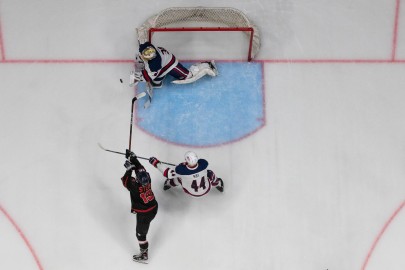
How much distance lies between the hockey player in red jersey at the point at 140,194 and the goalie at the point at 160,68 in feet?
2.61

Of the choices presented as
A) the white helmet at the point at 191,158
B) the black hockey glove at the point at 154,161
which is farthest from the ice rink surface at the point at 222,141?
the white helmet at the point at 191,158

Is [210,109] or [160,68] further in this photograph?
[210,109]

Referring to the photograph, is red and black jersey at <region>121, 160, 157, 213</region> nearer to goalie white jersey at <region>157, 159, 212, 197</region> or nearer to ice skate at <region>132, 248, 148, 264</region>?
goalie white jersey at <region>157, 159, 212, 197</region>

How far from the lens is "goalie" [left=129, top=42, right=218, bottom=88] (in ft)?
24.6

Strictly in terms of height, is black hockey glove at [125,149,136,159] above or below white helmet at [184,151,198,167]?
above

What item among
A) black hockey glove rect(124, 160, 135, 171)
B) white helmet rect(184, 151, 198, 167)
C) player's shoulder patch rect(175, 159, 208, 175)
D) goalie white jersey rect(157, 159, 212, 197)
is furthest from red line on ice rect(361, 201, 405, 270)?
black hockey glove rect(124, 160, 135, 171)

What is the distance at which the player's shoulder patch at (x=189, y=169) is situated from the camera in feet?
23.6

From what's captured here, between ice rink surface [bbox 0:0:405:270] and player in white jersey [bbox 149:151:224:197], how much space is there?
11.3 inches

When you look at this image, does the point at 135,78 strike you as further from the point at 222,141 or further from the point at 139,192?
the point at 139,192

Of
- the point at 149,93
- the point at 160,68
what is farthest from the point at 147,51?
the point at 149,93

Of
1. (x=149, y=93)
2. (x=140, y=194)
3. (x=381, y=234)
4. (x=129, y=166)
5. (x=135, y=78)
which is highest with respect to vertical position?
(x=135, y=78)

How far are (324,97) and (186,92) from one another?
125cm

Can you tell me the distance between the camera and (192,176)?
7.21m

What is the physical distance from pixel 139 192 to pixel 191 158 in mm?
503
